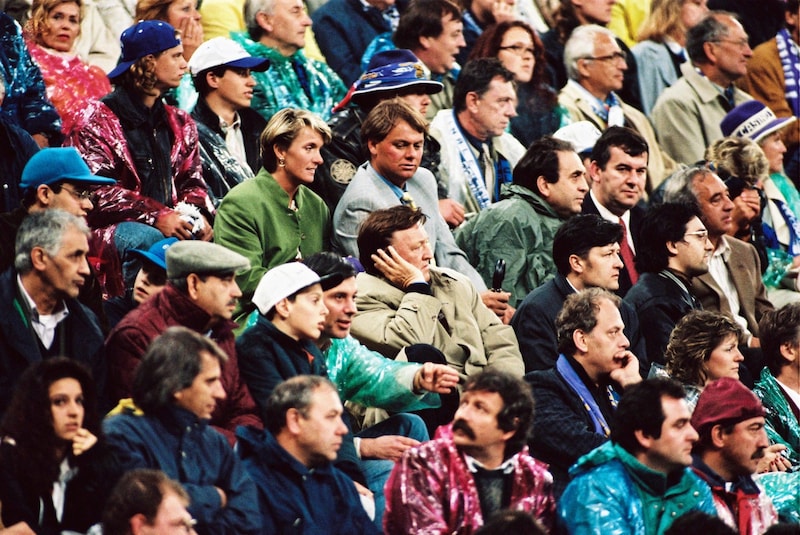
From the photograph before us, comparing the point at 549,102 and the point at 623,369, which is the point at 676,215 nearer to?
the point at 623,369

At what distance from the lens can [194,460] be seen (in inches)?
243

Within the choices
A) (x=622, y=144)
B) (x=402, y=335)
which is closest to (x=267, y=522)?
(x=402, y=335)

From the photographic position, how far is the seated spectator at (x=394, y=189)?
28.8 feet

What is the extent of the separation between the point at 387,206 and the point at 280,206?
616 mm

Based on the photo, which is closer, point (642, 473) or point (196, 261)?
point (642, 473)

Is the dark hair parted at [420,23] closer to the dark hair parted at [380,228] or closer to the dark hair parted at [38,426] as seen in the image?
the dark hair parted at [380,228]

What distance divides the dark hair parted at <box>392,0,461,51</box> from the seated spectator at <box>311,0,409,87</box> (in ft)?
1.79

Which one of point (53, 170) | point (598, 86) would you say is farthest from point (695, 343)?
point (598, 86)

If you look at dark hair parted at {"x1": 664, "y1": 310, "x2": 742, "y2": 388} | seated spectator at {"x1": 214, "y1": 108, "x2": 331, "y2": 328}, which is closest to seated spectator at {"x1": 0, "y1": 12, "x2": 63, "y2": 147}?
seated spectator at {"x1": 214, "y1": 108, "x2": 331, "y2": 328}

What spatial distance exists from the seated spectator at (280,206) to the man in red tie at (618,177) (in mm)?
1868

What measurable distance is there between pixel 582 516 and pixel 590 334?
1.19 meters

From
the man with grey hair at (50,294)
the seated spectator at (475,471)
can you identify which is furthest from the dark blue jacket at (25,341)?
the seated spectator at (475,471)

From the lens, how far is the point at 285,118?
862cm

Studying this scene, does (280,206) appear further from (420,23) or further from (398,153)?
(420,23)
